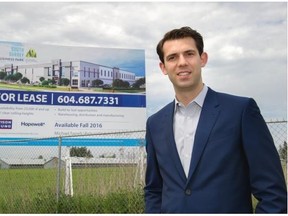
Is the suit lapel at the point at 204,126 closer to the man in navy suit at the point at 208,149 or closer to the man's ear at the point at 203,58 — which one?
the man in navy suit at the point at 208,149

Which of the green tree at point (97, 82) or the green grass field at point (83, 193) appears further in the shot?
the green tree at point (97, 82)

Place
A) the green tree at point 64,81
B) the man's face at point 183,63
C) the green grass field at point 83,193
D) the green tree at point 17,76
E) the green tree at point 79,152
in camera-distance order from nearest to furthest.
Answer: the man's face at point 183,63, the green grass field at point 83,193, the green tree at point 79,152, the green tree at point 17,76, the green tree at point 64,81

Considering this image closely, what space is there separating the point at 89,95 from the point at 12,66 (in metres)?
2.38

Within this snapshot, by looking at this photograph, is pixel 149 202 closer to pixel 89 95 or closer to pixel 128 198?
pixel 128 198

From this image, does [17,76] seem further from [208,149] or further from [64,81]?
[208,149]

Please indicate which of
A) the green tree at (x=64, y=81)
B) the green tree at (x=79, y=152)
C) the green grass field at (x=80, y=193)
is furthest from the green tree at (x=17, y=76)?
the green grass field at (x=80, y=193)

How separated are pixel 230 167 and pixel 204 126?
0.21 metres

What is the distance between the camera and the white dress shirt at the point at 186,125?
1.91 m

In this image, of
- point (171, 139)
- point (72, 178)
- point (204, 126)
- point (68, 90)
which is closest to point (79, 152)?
point (72, 178)

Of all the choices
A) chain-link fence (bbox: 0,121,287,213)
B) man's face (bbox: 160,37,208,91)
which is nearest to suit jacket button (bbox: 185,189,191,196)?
man's face (bbox: 160,37,208,91)

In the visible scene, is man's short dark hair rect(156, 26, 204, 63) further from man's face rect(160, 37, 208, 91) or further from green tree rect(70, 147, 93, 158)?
green tree rect(70, 147, 93, 158)

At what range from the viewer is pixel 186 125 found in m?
1.96

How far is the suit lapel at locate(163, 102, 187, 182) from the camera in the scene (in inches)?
74.2

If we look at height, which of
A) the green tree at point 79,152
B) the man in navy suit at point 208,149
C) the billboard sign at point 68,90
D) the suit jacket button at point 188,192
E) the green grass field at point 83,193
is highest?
the billboard sign at point 68,90
